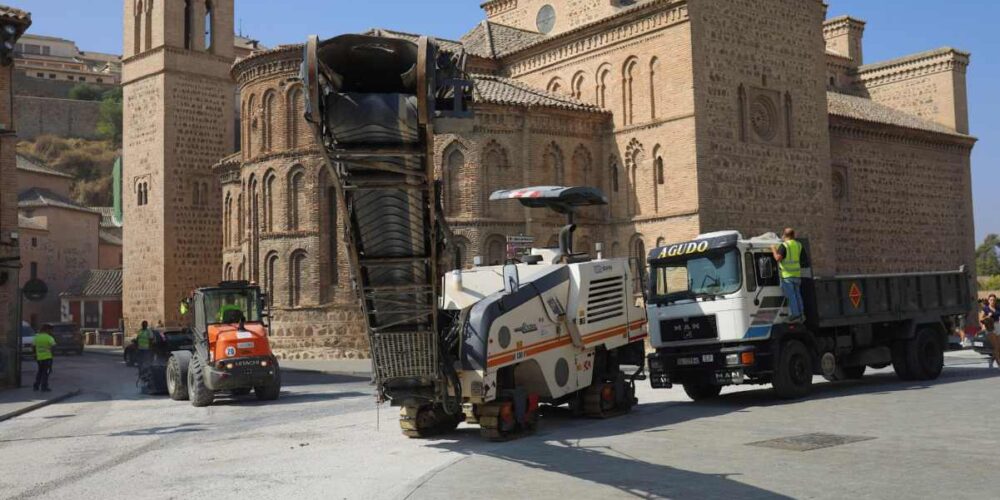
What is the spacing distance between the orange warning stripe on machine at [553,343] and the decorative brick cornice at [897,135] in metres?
22.8

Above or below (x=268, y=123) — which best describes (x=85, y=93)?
above

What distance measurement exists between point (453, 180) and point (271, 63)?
23.3 ft

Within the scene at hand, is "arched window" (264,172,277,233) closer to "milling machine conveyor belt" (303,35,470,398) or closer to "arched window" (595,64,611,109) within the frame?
"arched window" (595,64,611,109)

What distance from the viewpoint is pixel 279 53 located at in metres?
29.8

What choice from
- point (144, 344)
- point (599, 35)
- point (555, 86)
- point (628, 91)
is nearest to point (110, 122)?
point (555, 86)

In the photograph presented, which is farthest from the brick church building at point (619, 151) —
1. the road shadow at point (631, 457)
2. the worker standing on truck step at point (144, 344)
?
the road shadow at point (631, 457)

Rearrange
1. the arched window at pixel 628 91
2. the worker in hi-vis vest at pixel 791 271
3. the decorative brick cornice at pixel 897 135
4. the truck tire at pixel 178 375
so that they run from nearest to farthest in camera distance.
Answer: the worker in hi-vis vest at pixel 791 271
the truck tire at pixel 178 375
the arched window at pixel 628 91
the decorative brick cornice at pixel 897 135

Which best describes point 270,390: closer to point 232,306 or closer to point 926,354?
point 232,306

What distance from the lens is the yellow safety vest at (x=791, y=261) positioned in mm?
14008

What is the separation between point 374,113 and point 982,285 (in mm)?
55503

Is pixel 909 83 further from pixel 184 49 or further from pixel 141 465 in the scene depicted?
pixel 141 465

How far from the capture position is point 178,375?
695 inches

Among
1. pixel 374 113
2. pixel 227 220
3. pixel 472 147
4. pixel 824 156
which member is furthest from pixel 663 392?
pixel 227 220

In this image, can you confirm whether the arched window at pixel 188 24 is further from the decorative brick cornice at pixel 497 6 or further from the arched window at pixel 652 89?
the arched window at pixel 652 89
